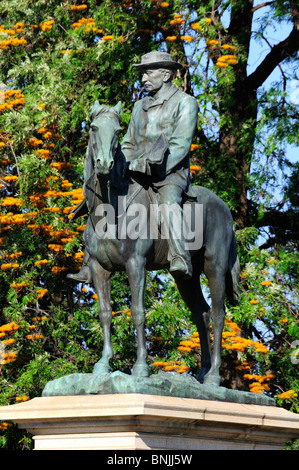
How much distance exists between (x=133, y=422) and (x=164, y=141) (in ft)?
8.51

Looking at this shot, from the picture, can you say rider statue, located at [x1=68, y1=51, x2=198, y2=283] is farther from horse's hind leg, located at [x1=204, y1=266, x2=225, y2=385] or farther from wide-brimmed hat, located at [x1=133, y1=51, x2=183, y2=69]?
horse's hind leg, located at [x1=204, y1=266, x2=225, y2=385]

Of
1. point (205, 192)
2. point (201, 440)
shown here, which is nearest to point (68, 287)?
point (205, 192)

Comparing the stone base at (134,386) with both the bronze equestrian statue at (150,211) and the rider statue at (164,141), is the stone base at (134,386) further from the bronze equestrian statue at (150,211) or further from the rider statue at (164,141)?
the rider statue at (164,141)

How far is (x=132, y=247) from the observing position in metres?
8.98

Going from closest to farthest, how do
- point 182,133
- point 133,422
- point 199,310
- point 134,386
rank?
point 133,422, point 134,386, point 182,133, point 199,310

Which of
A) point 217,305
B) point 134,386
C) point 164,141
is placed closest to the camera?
point 134,386

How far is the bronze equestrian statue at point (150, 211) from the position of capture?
8.87 metres

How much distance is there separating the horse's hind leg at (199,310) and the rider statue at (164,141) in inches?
36.4

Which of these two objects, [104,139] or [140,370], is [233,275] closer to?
[140,370]

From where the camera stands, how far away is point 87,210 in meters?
9.34

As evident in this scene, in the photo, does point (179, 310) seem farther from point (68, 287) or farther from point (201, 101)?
point (201, 101)

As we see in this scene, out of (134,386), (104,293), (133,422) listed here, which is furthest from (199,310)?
(133,422)

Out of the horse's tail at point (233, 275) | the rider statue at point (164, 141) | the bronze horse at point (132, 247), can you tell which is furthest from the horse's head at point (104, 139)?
the horse's tail at point (233, 275)

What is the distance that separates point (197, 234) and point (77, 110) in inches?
247
